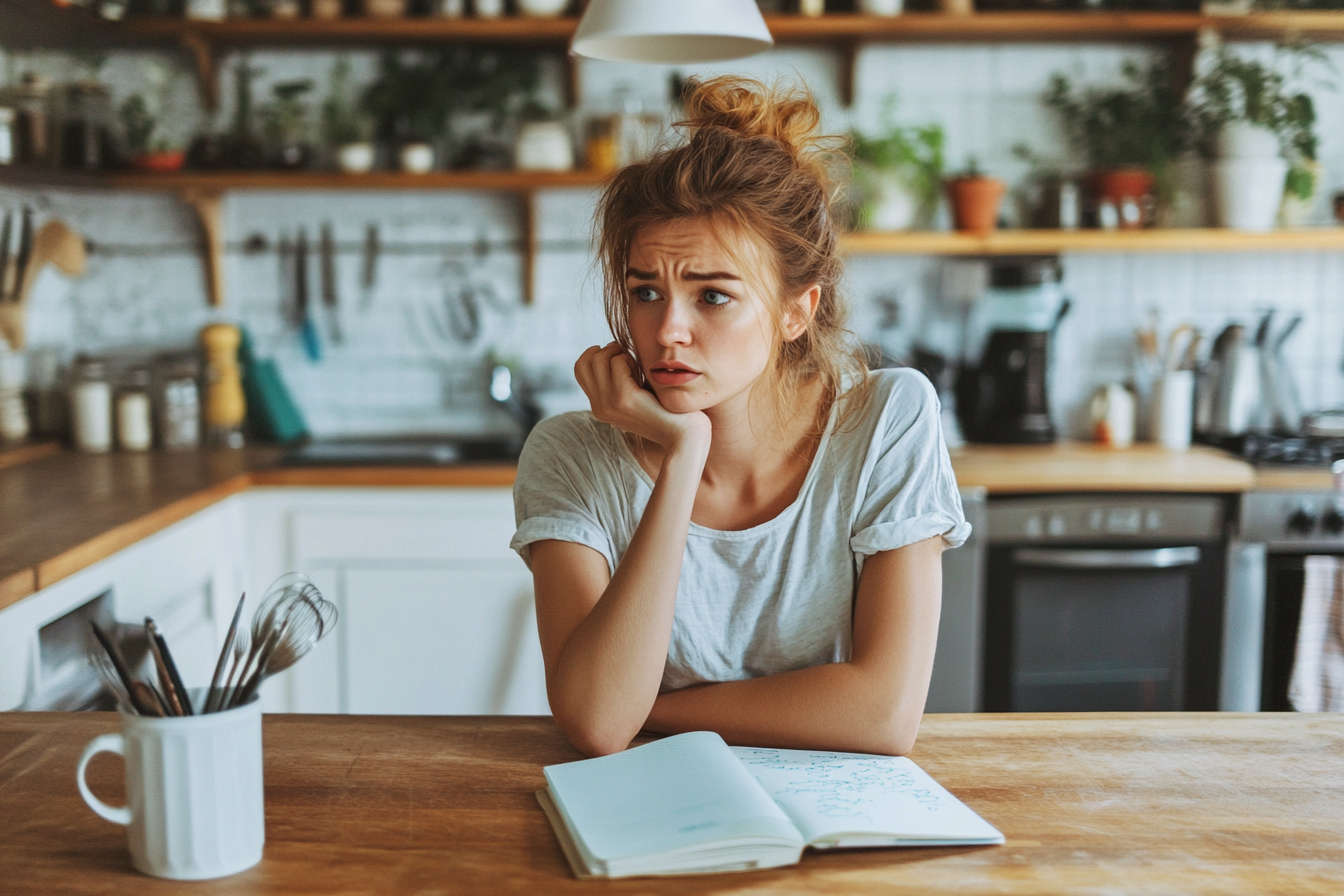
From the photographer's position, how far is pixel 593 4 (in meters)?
1.40

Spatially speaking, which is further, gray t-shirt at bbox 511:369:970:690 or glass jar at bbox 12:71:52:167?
glass jar at bbox 12:71:52:167

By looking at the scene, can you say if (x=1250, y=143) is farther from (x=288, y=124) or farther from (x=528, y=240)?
(x=288, y=124)

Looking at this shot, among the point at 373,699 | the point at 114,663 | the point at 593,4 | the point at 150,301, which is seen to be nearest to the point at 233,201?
the point at 150,301

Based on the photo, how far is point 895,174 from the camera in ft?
10.3

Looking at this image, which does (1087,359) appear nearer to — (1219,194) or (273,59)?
(1219,194)

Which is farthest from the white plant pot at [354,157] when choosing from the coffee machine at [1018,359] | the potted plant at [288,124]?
the coffee machine at [1018,359]

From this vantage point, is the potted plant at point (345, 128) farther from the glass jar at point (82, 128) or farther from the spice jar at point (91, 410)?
the spice jar at point (91, 410)

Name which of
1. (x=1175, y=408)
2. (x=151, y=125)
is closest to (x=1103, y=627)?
(x=1175, y=408)

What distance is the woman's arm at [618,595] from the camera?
3.69ft

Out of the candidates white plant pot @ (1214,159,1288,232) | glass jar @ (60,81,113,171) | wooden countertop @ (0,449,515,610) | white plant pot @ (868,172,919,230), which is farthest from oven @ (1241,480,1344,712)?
glass jar @ (60,81,113,171)

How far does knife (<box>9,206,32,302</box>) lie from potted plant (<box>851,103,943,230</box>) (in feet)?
7.23

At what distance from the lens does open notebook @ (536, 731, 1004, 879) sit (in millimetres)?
855

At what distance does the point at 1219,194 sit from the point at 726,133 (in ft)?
7.39

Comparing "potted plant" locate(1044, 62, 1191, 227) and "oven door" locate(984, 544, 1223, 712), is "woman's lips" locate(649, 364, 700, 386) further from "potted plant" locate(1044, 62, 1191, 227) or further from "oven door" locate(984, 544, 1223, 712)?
"potted plant" locate(1044, 62, 1191, 227)
